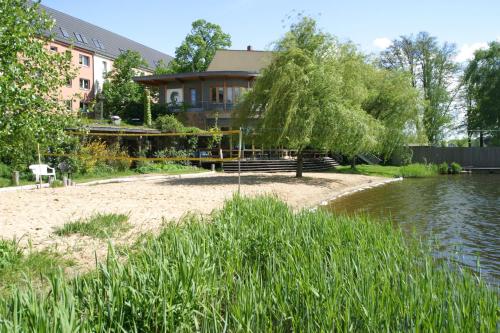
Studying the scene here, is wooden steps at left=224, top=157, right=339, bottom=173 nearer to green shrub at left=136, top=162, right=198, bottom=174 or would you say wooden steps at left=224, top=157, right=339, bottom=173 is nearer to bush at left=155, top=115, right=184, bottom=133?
green shrub at left=136, top=162, right=198, bottom=174

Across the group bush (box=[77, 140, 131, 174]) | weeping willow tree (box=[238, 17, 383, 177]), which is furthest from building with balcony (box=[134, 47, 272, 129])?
weeping willow tree (box=[238, 17, 383, 177])

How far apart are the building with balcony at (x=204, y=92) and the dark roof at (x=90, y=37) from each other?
13059mm

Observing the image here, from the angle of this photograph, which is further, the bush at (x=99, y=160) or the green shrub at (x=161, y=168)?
the green shrub at (x=161, y=168)

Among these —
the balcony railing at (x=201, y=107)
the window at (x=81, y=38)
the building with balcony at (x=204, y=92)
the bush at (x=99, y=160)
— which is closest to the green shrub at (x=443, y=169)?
the building with balcony at (x=204, y=92)

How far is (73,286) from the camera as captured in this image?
12.6ft

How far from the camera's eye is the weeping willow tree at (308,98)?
62.9 ft

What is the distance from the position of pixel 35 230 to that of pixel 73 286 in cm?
507

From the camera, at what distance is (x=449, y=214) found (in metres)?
13.2

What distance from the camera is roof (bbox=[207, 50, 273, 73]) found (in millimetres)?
39438

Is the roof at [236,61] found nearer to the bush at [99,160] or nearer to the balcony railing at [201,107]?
the balcony railing at [201,107]

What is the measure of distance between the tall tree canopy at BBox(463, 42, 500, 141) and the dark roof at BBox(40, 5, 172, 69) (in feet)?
123

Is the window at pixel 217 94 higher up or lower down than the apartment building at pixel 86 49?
lower down

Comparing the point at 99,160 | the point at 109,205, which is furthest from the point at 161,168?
the point at 109,205

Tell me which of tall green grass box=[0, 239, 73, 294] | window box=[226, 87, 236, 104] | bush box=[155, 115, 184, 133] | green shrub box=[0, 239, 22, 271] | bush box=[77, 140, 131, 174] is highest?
window box=[226, 87, 236, 104]
